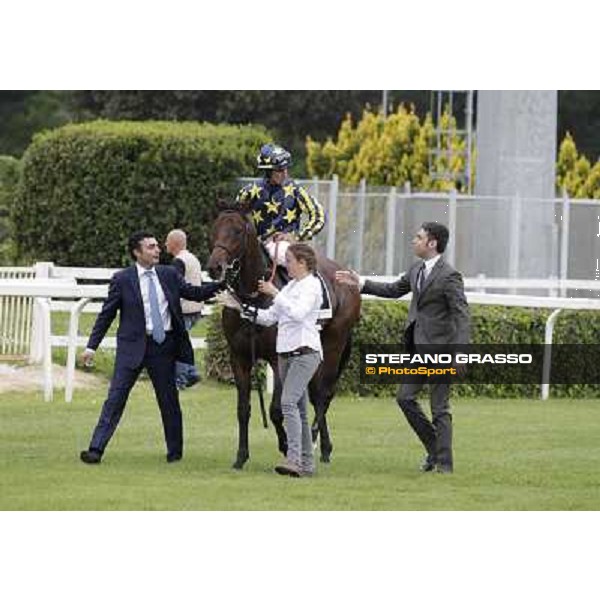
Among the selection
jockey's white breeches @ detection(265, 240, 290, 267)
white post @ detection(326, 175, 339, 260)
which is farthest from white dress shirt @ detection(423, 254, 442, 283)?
white post @ detection(326, 175, 339, 260)

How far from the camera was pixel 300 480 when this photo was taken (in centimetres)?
1327

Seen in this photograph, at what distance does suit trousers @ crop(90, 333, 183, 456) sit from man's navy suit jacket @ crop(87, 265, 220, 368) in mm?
82

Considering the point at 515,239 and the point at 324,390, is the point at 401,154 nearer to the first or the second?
the point at 515,239

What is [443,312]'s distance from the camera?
13.9 m

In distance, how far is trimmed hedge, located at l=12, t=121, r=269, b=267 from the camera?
95.3ft

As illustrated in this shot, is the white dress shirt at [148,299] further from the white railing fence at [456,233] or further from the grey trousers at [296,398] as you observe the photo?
the white railing fence at [456,233]

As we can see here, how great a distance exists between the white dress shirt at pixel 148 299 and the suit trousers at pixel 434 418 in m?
1.87

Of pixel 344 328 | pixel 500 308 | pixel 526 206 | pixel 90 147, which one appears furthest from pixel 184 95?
pixel 344 328

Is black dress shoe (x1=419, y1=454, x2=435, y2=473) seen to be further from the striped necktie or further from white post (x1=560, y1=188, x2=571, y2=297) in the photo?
white post (x1=560, y1=188, x2=571, y2=297)

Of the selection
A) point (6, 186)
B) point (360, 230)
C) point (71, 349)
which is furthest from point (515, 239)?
point (6, 186)

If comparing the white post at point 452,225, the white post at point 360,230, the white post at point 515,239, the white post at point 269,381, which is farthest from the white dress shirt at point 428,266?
the white post at point 360,230

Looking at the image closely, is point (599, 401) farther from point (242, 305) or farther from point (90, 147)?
point (90, 147)

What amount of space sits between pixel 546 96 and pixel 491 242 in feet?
9.36

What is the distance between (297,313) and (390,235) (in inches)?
591
